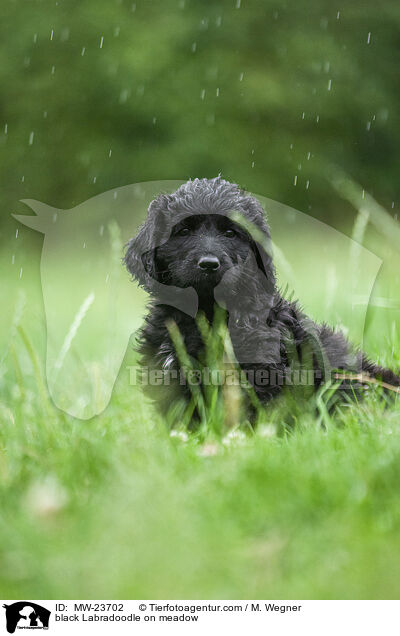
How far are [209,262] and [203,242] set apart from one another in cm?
18

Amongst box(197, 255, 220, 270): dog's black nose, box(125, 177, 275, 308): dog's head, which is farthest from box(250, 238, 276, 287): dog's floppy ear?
box(197, 255, 220, 270): dog's black nose

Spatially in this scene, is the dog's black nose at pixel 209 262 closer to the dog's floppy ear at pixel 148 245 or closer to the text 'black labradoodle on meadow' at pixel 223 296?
the text 'black labradoodle on meadow' at pixel 223 296

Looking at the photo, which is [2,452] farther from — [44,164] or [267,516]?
[44,164]

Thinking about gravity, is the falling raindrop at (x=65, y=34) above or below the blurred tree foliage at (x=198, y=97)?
above

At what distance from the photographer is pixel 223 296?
326cm

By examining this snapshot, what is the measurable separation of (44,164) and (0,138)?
0.93 meters

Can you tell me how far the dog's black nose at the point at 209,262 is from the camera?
3.11 meters

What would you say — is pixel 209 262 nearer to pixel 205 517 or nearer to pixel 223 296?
pixel 223 296

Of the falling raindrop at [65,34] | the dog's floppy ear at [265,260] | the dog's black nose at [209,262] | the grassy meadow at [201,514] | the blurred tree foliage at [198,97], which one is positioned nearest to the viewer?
the grassy meadow at [201,514]

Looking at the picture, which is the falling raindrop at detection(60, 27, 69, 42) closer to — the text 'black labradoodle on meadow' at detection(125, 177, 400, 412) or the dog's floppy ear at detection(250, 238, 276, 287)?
the text 'black labradoodle on meadow' at detection(125, 177, 400, 412)
